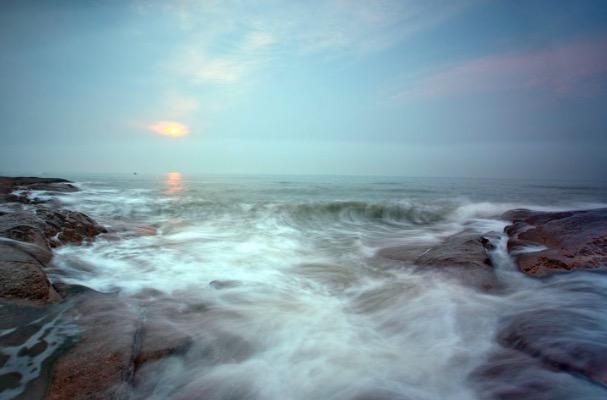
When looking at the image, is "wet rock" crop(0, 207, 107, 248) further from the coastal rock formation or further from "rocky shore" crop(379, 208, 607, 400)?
"rocky shore" crop(379, 208, 607, 400)

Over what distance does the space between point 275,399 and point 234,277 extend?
A: 132 inches

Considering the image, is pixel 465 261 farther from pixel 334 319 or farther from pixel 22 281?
pixel 22 281

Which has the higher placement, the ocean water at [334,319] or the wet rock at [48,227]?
the wet rock at [48,227]

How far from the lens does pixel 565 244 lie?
626 cm

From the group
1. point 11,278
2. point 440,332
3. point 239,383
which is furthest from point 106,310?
point 440,332

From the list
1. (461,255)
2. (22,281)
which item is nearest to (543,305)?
(461,255)

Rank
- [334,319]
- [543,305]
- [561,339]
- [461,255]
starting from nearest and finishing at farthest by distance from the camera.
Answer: [561,339], [543,305], [334,319], [461,255]

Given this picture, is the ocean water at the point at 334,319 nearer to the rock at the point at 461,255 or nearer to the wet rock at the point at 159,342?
the wet rock at the point at 159,342

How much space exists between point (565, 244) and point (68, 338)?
8.03 meters

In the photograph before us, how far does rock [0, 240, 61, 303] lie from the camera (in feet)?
11.5

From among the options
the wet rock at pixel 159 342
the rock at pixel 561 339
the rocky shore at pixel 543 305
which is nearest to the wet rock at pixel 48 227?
the wet rock at pixel 159 342

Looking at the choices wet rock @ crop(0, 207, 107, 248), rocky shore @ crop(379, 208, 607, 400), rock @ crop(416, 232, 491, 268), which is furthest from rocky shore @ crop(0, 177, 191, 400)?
rock @ crop(416, 232, 491, 268)

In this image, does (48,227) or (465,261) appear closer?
(465,261)

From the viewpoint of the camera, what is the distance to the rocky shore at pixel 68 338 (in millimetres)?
2471
